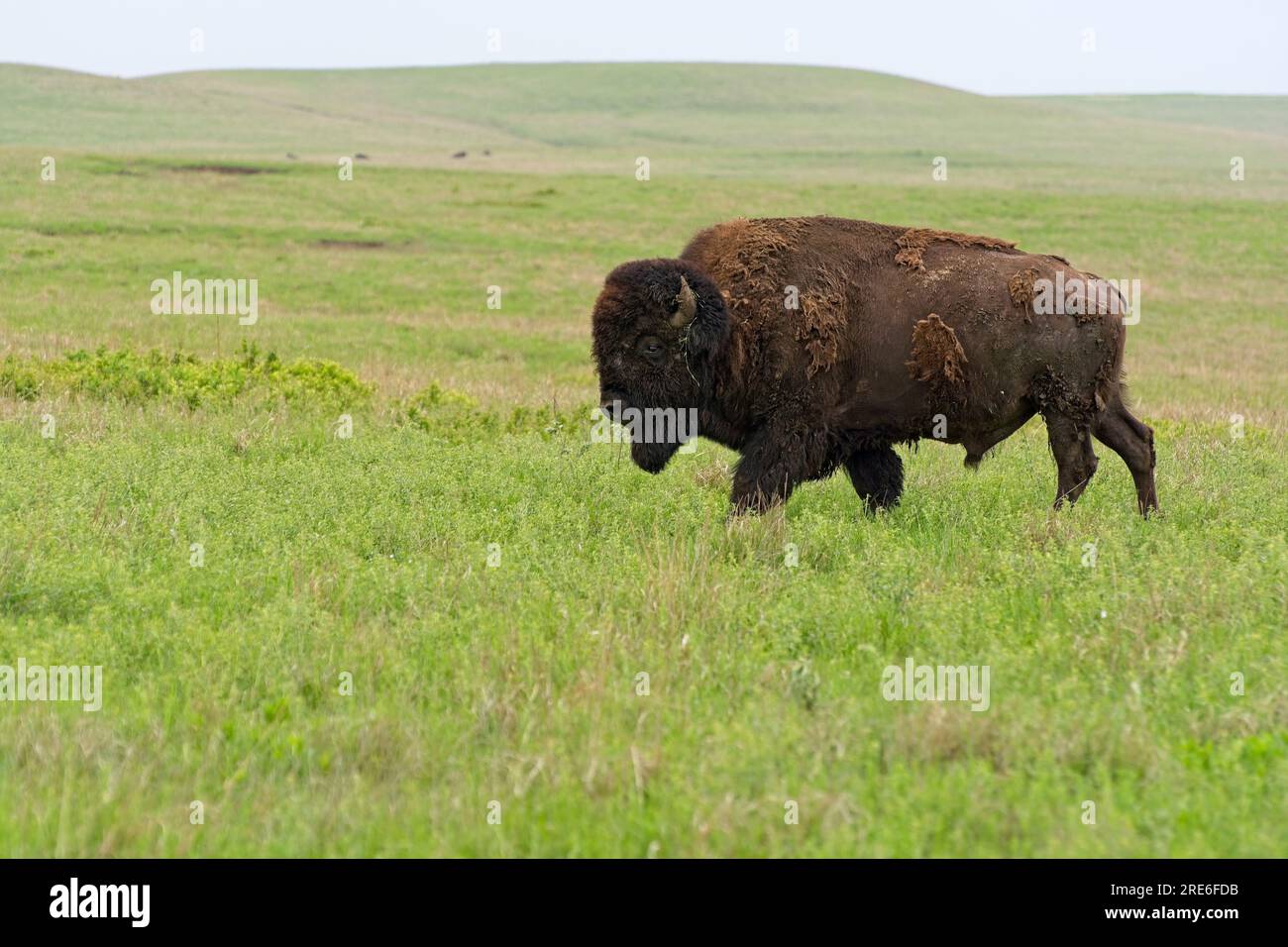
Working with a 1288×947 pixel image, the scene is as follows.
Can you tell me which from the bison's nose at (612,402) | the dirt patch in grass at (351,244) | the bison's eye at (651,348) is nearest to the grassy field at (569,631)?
the bison's nose at (612,402)

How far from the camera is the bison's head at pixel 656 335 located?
27.5ft

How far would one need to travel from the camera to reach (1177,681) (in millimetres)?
5340

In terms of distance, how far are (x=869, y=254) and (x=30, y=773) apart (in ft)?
21.0

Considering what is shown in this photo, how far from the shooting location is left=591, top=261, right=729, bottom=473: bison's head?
8.39 m

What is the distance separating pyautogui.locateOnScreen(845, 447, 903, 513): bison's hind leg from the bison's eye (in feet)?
5.25

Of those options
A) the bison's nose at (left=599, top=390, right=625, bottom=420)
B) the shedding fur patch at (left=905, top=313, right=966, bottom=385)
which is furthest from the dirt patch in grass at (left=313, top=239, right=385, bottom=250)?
the shedding fur patch at (left=905, top=313, right=966, bottom=385)

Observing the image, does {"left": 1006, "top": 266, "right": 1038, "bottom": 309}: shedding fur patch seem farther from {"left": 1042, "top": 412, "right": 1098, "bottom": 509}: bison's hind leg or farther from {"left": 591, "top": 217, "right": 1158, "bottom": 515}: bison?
{"left": 1042, "top": 412, "right": 1098, "bottom": 509}: bison's hind leg

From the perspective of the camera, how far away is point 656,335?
847cm

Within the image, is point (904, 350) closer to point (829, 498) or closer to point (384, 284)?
point (829, 498)

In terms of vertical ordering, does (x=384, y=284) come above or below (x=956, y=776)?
above

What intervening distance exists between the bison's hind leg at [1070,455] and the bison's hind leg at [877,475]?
41.5 inches

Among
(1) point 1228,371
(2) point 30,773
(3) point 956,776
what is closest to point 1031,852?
(3) point 956,776

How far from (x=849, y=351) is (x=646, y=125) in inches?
3782

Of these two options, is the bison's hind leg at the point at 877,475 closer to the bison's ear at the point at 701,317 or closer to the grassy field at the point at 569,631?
the grassy field at the point at 569,631
